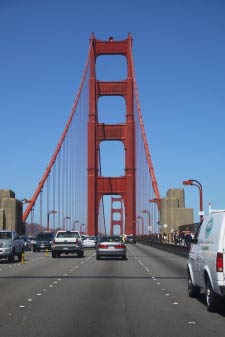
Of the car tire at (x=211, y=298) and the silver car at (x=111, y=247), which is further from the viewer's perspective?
the silver car at (x=111, y=247)

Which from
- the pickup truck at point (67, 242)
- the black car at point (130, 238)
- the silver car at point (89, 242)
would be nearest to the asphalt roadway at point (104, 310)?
the pickup truck at point (67, 242)

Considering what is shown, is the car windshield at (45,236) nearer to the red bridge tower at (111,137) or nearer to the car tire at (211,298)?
the red bridge tower at (111,137)

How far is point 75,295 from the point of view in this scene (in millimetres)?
13547

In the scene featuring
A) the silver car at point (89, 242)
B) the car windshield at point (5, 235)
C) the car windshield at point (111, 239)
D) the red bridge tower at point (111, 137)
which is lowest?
the silver car at point (89, 242)

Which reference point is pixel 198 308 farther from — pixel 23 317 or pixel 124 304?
pixel 23 317

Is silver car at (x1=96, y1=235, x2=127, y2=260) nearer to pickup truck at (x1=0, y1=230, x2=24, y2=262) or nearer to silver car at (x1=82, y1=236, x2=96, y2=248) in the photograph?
pickup truck at (x1=0, y1=230, x2=24, y2=262)

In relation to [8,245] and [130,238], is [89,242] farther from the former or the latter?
[130,238]

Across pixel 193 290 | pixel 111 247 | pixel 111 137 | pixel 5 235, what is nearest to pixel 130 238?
pixel 111 137

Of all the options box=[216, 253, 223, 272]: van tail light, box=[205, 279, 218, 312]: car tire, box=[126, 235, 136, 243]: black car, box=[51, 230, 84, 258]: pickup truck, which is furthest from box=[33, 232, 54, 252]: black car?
box=[216, 253, 223, 272]: van tail light

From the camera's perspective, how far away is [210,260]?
413 inches

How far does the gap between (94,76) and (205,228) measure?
81.7m

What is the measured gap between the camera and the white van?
984 cm

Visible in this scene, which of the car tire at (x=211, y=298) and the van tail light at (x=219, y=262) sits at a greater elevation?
the van tail light at (x=219, y=262)

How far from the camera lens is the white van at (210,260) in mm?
9844
